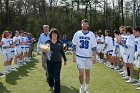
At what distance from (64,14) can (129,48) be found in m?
50.1

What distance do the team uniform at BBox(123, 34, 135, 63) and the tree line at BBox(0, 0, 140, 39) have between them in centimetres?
4488

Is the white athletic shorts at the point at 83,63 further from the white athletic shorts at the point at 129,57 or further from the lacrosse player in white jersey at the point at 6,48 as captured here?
the lacrosse player in white jersey at the point at 6,48

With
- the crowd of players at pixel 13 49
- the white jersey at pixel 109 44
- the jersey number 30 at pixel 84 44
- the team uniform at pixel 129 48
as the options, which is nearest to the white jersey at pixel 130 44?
the team uniform at pixel 129 48

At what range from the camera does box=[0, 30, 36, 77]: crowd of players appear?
15.4 m

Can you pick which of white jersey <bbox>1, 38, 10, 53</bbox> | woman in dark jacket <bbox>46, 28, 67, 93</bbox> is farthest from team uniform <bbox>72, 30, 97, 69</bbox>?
white jersey <bbox>1, 38, 10, 53</bbox>

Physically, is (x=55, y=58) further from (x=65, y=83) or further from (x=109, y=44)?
(x=109, y=44)

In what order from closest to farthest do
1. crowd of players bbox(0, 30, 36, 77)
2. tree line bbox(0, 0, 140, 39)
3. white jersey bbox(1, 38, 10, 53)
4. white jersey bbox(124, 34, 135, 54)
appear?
white jersey bbox(124, 34, 135, 54) → white jersey bbox(1, 38, 10, 53) → crowd of players bbox(0, 30, 36, 77) → tree line bbox(0, 0, 140, 39)

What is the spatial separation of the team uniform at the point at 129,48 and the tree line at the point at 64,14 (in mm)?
44879

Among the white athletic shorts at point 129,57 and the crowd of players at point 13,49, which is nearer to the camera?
the white athletic shorts at point 129,57

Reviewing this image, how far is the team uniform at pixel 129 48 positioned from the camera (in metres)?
12.7

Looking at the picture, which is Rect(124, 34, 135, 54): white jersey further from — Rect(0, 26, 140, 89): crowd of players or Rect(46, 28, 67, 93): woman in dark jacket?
Rect(46, 28, 67, 93): woman in dark jacket

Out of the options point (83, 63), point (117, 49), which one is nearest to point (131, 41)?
point (83, 63)

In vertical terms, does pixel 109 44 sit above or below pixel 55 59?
below

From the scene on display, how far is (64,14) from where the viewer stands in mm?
62625
